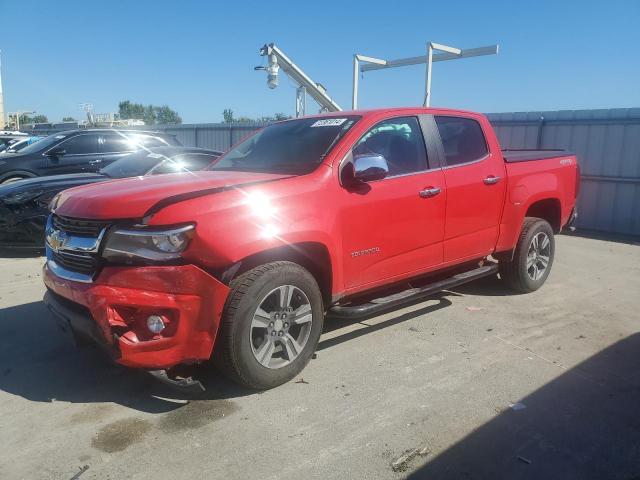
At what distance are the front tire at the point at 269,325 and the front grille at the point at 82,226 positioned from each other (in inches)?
33.8

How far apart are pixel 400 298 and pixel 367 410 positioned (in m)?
1.11

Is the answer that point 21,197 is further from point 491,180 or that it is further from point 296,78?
point 296,78

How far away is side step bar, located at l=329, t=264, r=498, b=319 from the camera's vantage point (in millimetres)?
3736

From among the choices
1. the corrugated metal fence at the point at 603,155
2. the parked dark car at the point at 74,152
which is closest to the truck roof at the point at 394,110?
the corrugated metal fence at the point at 603,155

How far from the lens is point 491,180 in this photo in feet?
15.9

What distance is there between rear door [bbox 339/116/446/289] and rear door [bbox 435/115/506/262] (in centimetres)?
16

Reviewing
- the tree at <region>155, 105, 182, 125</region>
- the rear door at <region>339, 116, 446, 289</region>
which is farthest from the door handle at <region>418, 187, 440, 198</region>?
the tree at <region>155, 105, 182, 125</region>

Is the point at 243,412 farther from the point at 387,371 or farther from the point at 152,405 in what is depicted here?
the point at 387,371

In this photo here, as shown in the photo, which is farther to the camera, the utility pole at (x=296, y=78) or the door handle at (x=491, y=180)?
the utility pole at (x=296, y=78)

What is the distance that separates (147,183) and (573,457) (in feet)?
10.1

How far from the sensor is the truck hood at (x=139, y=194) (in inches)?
119

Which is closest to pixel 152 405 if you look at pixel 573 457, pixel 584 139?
pixel 573 457

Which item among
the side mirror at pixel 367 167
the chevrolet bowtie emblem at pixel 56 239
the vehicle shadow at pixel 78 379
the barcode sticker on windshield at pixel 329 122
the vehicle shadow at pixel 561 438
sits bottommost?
the vehicle shadow at pixel 78 379

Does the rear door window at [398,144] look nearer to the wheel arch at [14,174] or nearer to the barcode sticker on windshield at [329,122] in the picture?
the barcode sticker on windshield at [329,122]
